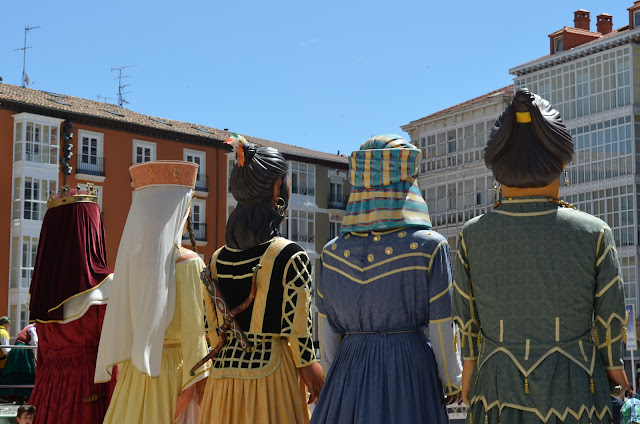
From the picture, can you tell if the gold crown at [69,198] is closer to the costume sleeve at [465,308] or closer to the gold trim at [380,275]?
the gold trim at [380,275]

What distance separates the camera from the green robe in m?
→ 4.03

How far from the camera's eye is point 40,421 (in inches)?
272

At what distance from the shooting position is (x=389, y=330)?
16.3ft

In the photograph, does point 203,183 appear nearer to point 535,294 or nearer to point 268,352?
point 268,352

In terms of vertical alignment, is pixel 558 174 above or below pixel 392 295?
above

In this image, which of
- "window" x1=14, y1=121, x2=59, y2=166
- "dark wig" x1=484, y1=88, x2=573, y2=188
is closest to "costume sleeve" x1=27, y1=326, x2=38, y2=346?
"dark wig" x1=484, y1=88, x2=573, y2=188

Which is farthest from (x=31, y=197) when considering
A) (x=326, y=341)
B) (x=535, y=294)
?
(x=535, y=294)

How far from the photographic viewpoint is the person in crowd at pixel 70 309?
6828 millimetres

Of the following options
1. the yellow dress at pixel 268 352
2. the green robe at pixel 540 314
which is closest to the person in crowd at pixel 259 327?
the yellow dress at pixel 268 352

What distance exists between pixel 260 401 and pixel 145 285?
127 centimetres

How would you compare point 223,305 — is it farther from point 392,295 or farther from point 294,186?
point 294,186

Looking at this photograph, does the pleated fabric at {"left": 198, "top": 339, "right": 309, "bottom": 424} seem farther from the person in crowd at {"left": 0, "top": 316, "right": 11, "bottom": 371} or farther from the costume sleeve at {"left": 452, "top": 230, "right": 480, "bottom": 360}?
the person in crowd at {"left": 0, "top": 316, "right": 11, "bottom": 371}

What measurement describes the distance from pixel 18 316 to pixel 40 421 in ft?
112

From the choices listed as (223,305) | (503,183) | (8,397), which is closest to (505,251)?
(503,183)
